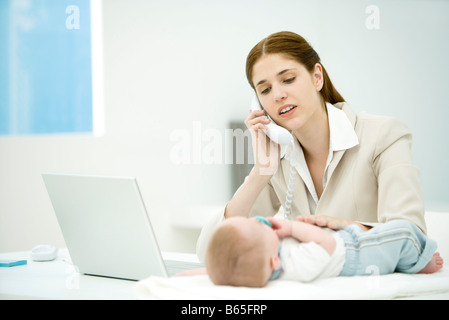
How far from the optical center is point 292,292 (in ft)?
2.96

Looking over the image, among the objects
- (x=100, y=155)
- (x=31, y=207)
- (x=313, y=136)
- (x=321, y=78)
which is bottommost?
(x=31, y=207)

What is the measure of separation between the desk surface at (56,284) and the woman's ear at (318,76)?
898 millimetres

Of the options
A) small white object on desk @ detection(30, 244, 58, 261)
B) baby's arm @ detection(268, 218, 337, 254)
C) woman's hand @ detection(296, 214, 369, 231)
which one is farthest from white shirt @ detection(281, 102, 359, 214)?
small white object on desk @ detection(30, 244, 58, 261)

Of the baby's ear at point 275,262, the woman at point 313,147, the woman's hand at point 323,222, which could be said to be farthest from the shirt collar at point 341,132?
the baby's ear at point 275,262

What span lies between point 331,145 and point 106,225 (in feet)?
2.51

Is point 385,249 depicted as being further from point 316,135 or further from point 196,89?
point 196,89

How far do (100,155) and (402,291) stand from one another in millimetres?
2224

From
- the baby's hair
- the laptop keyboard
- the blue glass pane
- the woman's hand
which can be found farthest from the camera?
the blue glass pane

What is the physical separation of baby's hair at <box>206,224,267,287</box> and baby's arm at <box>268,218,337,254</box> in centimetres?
13

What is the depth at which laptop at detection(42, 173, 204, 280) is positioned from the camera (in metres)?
1.06

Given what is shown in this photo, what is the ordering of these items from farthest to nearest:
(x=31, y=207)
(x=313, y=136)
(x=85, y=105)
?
(x=85, y=105), (x=31, y=207), (x=313, y=136)

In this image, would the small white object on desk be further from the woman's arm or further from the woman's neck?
the woman's neck

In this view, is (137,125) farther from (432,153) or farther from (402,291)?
(402,291)
